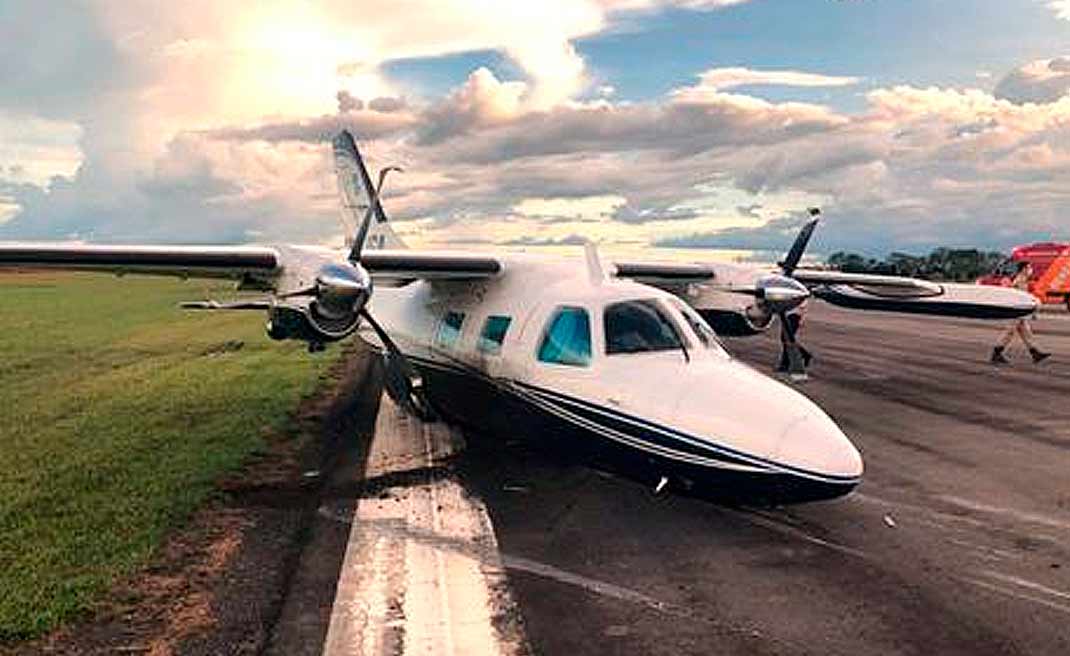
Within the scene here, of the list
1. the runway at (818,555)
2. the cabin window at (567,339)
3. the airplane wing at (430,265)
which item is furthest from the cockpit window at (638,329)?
the airplane wing at (430,265)

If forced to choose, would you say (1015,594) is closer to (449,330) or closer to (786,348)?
(449,330)

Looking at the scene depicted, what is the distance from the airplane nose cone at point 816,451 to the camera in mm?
9078

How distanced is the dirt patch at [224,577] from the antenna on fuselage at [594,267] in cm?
452

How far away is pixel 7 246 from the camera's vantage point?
14570 millimetres

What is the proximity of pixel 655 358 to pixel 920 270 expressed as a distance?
91.5m

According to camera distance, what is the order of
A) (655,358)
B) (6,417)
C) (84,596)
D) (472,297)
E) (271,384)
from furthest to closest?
1. (271,384)
2. (6,417)
3. (472,297)
4. (655,358)
5. (84,596)

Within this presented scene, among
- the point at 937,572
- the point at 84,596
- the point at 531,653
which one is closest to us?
the point at 531,653

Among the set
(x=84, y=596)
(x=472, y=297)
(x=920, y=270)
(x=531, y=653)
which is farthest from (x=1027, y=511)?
(x=920, y=270)

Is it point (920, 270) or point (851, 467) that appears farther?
point (920, 270)

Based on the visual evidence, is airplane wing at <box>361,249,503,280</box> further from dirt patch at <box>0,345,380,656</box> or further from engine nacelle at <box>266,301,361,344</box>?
dirt patch at <box>0,345,380,656</box>

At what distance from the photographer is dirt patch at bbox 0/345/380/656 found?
758 cm

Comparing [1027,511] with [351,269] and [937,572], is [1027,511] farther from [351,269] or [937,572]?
[351,269]

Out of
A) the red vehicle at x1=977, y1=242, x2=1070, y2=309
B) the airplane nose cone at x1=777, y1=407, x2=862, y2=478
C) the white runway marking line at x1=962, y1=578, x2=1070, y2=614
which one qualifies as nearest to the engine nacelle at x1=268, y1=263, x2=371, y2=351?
the airplane nose cone at x1=777, y1=407, x2=862, y2=478

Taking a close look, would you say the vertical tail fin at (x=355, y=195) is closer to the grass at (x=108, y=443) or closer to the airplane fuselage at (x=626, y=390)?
the grass at (x=108, y=443)
